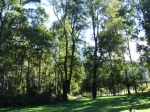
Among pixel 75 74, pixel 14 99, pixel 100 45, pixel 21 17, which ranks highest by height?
pixel 21 17

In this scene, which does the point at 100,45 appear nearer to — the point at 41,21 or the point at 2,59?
the point at 41,21

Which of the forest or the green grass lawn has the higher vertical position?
the forest

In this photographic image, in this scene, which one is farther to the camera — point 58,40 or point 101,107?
point 58,40

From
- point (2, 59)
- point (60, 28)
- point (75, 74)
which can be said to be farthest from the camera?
point (75, 74)

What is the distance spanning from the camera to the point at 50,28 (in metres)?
41.7

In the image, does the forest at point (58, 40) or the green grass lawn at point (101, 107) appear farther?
the forest at point (58, 40)

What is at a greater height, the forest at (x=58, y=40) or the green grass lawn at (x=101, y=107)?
the forest at (x=58, y=40)

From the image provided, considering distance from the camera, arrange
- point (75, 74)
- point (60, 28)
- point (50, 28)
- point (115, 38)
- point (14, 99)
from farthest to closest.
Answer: point (75, 74), point (50, 28), point (60, 28), point (115, 38), point (14, 99)

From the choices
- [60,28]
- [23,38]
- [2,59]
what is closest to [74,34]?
[60,28]

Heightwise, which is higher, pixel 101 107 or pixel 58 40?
pixel 58 40

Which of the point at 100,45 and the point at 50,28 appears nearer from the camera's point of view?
the point at 100,45

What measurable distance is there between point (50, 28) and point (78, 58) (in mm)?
6391

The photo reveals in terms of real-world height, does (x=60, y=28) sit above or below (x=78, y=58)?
above

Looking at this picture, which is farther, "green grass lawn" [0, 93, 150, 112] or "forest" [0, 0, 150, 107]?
"forest" [0, 0, 150, 107]
